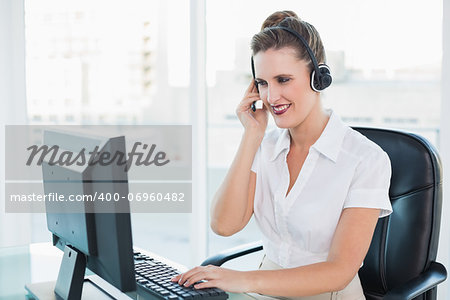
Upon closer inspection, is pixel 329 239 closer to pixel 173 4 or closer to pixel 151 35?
pixel 173 4

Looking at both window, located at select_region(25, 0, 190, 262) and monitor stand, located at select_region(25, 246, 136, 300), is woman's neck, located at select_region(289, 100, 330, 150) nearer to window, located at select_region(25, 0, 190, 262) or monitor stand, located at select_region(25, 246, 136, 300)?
monitor stand, located at select_region(25, 246, 136, 300)

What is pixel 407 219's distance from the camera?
1.57 metres

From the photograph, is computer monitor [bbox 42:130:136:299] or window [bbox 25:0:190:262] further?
window [bbox 25:0:190:262]

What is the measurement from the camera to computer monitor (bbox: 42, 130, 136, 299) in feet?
3.54

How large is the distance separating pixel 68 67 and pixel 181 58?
901 mm

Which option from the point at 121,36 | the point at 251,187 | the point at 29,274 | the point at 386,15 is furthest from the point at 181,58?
the point at 29,274

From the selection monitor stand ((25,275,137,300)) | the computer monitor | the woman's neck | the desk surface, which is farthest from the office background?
the computer monitor

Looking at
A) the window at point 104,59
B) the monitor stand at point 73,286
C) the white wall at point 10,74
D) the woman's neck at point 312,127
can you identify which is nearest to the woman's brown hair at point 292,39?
the woman's neck at point 312,127

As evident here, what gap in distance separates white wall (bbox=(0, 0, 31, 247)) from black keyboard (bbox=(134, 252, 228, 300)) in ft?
7.33

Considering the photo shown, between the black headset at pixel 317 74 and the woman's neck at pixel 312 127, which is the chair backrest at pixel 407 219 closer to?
the woman's neck at pixel 312 127

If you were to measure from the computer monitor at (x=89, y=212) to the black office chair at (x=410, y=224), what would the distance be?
83 centimetres

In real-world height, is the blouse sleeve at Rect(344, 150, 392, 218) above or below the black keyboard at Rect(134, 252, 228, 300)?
above

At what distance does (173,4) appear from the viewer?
3.31 m

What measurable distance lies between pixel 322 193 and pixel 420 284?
37 centimetres
